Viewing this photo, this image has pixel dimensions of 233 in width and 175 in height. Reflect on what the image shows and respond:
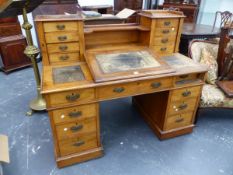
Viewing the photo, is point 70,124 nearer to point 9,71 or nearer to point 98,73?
point 98,73

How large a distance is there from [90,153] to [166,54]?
121 cm

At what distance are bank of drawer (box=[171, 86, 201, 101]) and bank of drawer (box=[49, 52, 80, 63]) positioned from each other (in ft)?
3.05

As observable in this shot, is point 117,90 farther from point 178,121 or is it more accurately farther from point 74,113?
point 178,121

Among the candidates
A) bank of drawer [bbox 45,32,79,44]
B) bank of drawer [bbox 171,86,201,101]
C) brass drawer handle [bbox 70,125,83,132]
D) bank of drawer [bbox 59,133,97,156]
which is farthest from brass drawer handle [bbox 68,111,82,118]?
bank of drawer [bbox 171,86,201,101]

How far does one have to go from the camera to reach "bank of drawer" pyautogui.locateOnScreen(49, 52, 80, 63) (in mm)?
1659

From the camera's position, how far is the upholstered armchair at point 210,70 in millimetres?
2104

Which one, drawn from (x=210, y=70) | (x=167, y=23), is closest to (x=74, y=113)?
(x=167, y=23)

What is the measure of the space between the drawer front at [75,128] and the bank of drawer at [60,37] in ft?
2.22

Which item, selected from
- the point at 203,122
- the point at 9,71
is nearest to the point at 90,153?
the point at 203,122

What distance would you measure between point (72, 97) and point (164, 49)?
1053 millimetres

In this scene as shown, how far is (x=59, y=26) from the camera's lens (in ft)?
5.12

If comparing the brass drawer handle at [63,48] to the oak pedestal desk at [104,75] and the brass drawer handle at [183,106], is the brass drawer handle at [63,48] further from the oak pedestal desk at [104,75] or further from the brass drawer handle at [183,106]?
the brass drawer handle at [183,106]

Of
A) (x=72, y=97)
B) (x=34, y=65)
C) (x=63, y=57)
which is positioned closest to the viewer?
(x=72, y=97)

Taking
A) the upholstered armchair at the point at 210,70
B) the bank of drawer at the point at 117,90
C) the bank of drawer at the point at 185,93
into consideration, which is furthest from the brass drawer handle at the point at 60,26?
the upholstered armchair at the point at 210,70
